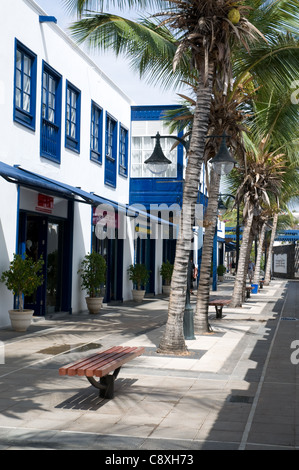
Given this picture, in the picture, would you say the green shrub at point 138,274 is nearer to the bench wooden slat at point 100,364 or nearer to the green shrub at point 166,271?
the green shrub at point 166,271

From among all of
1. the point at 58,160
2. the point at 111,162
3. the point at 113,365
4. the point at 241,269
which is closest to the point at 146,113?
the point at 111,162

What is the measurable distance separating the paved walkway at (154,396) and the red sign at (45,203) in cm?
335

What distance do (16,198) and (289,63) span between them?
6.97m

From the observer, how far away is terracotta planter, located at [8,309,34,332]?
13.3 meters

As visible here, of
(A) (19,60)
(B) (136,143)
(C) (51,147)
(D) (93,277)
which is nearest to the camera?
(A) (19,60)

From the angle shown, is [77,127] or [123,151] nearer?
[77,127]

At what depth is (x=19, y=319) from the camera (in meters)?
13.3

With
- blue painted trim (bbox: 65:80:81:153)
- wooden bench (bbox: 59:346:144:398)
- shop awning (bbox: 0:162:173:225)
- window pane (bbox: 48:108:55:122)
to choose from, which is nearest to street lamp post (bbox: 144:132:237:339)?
shop awning (bbox: 0:162:173:225)

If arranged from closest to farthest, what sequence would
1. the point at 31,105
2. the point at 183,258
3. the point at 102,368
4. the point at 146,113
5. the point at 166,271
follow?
the point at 102,368 → the point at 183,258 → the point at 31,105 → the point at 146,113 → the point at 166,271

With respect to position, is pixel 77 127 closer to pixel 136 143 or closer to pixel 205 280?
pixel 205 280

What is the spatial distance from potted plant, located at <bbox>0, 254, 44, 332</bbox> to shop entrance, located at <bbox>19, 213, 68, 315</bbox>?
170 centimetres

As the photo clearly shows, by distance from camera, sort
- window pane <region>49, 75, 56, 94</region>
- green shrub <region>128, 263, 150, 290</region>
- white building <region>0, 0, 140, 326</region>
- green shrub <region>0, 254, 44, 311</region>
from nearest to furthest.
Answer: green shrub <region>0, 254, 44, 311</region> < white building <region>0, 0, 140, 326</region> < window pane <region>49, 75, 56, 94</region> < green shrub <region>128, 263, 150, 290</region>

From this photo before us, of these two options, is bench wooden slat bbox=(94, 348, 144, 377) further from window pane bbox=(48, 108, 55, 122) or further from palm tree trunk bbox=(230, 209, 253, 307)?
palm tree trunk bbox=(230, 209, 253, 307)

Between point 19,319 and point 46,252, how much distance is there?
140 inches
